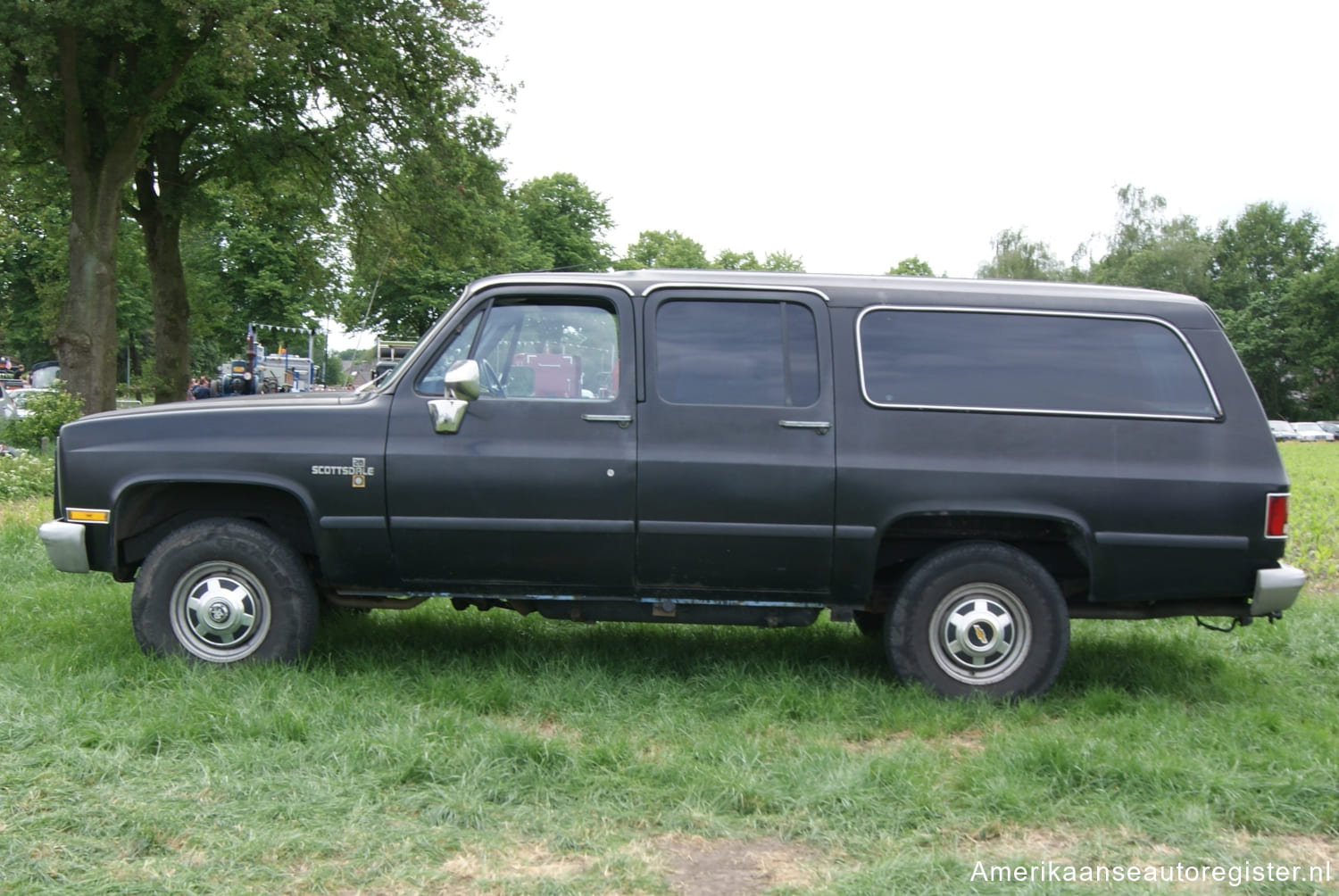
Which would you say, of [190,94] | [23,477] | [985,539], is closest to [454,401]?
[985,539]

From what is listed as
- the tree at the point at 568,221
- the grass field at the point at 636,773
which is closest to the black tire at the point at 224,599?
the grass field at the point at 636,773

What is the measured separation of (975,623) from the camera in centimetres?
551

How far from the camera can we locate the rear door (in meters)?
5.42

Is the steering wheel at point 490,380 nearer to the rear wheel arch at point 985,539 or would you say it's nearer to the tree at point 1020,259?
the rear wheel arch at point 985,539

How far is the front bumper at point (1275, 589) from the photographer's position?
5.32 metres

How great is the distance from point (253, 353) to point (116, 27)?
2304cm

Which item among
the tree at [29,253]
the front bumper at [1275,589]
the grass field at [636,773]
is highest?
the tree at [29,253]

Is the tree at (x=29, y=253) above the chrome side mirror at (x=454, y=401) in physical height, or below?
above

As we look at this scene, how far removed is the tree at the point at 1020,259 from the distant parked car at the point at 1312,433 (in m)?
17.0

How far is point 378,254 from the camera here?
2403 cm

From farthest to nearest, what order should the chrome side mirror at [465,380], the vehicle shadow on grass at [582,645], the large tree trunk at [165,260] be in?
the large tree trunk at [165,260]
the vehicle shadow on grass at [582,645]
the chrome side mirror at [465,380]

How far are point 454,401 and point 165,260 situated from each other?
22.1m

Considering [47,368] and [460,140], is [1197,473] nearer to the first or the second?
[460,140]

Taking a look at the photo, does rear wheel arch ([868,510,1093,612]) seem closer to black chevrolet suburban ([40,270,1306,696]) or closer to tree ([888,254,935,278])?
black chevrolet suburban ([40,270,1306,696])
